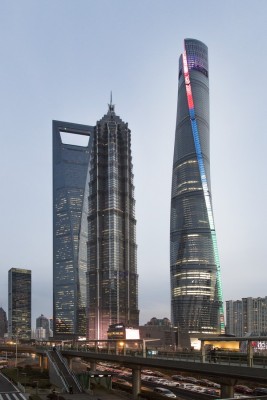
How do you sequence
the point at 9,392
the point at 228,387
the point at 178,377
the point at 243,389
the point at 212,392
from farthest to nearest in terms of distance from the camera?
the point at 178,377 < the point at 243,389 < the point at 9,392 < the point at 212,392 < the point at 228,387


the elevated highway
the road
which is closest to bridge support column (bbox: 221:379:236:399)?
the elevated highway

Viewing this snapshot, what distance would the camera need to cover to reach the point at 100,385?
9031 cm

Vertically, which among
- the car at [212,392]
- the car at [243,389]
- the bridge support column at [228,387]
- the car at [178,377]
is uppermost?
the bridge support column at [228,387]

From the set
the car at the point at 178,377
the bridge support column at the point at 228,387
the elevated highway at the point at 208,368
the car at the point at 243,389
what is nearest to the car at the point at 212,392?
the car at the point at 243,389

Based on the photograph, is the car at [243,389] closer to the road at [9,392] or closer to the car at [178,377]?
the car at [178,377]

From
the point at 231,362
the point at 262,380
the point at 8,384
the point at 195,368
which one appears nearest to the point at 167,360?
the point at 195,368

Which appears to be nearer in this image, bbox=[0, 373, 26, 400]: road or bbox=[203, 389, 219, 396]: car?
bbox=[0, 373, 26, 400]: road

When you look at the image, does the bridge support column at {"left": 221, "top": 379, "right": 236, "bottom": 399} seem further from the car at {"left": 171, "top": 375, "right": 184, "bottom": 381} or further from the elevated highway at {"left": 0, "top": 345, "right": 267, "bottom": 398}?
the car at {"left": 171, "top": 375, "right": 184, "bottom": 381}

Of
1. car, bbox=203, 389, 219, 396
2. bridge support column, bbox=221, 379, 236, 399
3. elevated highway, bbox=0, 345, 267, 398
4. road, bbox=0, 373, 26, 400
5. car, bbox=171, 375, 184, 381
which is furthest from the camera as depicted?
car, bbox=171, 375, 184, 381

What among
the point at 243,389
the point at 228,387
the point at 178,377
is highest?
the point at 228,387

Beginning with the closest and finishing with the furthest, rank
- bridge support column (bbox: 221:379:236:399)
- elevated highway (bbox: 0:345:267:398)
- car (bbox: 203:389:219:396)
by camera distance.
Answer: elevated highway (bbox: 0:345:267:398) → bridge support column (bbox: 221:379:236:399) → car (bbox: 203:389:219:396)

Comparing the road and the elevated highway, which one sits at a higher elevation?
the elevated highway

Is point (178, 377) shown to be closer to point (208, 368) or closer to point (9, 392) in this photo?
point (9, 392)

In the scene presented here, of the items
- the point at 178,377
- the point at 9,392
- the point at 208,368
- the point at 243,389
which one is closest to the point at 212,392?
the point at 243,389
